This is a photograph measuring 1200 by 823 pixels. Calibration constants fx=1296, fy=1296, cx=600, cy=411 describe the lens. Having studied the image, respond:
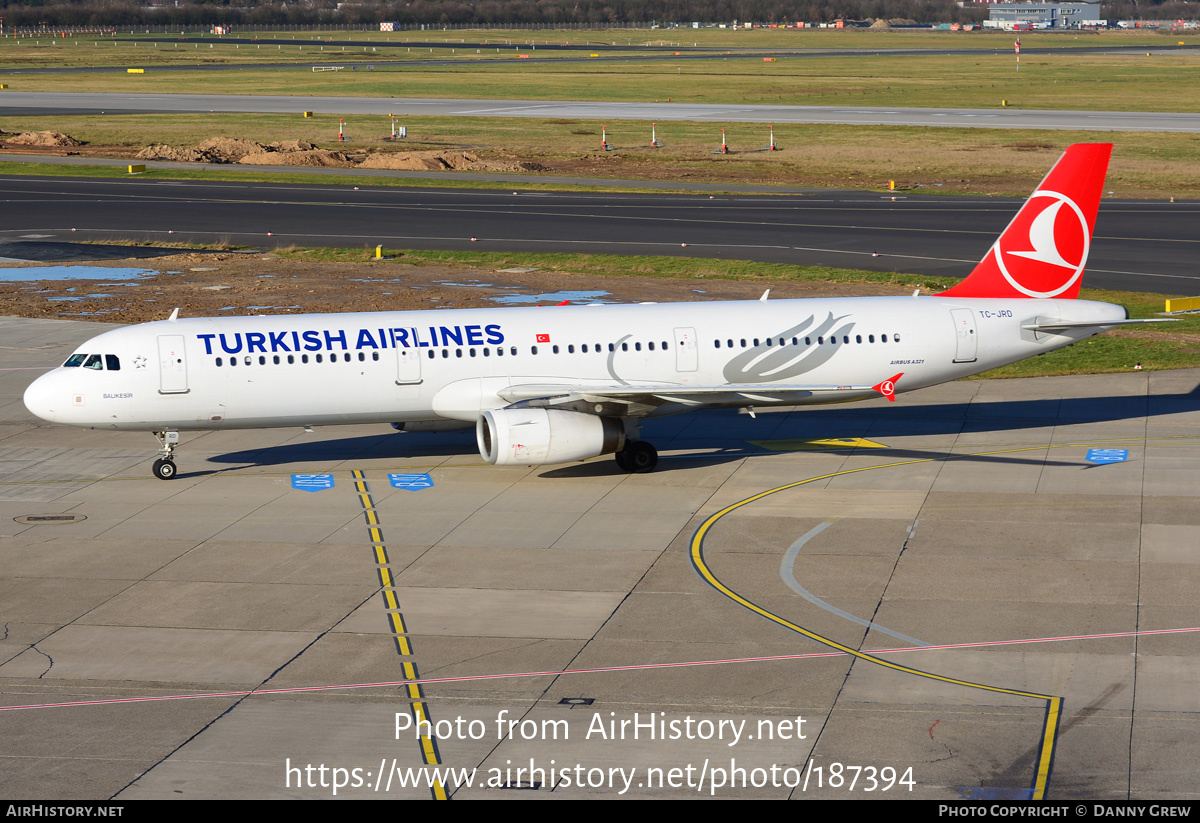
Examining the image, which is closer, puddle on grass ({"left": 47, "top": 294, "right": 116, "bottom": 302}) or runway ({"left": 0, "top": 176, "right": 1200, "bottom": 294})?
puddle on grass ({"left": 47, "top": 294, "right": 116, "bottom": 302})

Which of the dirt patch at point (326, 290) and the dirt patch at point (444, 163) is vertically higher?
the dirt patch at point (444, 163)

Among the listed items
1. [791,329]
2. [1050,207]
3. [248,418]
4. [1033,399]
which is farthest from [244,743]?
[1033,399]

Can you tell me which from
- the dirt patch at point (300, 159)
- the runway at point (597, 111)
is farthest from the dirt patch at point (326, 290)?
the runway at point (597, 111)

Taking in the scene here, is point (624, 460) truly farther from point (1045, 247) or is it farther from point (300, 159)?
point (300, 159)

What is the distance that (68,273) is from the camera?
213 ft

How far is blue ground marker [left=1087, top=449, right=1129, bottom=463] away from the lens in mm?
36062

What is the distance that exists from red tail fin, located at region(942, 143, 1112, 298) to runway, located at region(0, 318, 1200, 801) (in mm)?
4504

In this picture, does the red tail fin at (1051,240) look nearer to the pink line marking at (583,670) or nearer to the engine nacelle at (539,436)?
the engine nacelle at (539,436)

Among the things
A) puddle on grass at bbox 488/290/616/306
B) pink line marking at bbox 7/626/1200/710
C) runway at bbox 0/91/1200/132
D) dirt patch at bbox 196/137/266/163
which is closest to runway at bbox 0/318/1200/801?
pink line marking at bbox 7/626/1200/710

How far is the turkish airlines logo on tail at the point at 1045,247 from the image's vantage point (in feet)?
125

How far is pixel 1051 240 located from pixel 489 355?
16925 millimetres

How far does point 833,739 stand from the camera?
20.2 meters

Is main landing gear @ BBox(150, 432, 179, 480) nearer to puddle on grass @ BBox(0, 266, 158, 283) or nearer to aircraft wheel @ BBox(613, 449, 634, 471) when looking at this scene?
aircraft wheel @ BBox(613, 449, 634, 471)

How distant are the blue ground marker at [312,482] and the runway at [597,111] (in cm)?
9264
